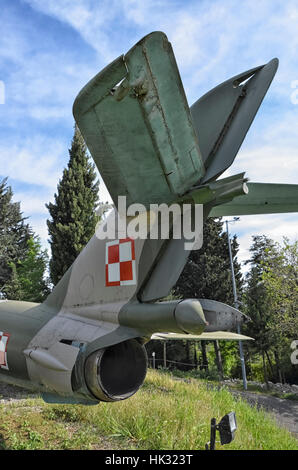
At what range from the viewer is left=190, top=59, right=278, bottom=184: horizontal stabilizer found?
2.79 meters

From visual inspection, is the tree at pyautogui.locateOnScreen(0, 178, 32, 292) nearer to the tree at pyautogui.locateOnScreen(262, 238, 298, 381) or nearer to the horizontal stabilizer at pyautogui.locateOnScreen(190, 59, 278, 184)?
the tree at pyautogui.locateOnScreen(262, 238, 298, 381)

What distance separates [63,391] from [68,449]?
2270mm

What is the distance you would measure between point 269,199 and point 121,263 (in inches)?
69.2

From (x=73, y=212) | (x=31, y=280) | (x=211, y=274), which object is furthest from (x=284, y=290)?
(x=31, y=280)

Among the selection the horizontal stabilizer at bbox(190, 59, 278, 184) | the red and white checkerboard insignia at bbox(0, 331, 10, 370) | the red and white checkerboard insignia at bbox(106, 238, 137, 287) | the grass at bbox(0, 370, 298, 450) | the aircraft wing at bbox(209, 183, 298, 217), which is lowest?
the grass at bbox(0, 370, 298, 450)

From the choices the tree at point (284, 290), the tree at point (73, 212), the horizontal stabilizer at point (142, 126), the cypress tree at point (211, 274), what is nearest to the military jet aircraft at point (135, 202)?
the horizontal stabilizer at point (142, 126)

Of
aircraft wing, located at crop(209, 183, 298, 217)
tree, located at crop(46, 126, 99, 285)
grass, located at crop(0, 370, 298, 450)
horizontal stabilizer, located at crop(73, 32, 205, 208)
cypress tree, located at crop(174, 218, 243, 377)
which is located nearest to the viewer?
horizontal stabilizer, located at crop(73, 32, 205, 208)

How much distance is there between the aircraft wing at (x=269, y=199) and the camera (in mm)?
3203

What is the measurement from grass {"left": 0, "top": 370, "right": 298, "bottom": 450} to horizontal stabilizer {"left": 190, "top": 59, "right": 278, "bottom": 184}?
4597 mm

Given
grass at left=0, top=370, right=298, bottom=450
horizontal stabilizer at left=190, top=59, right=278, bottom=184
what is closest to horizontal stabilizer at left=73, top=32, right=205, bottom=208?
horizontal stabilizer at left=190, top=59, right=278, bottom=184

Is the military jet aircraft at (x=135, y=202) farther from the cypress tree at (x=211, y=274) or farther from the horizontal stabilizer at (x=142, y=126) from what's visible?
the cypress tree at (x=211, y=274)

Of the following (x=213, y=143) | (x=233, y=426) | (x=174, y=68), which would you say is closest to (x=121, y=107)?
(x=174, y=68)

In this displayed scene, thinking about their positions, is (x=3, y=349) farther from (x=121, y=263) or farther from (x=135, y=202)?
(x=135, y=202)
